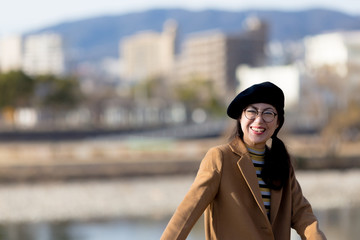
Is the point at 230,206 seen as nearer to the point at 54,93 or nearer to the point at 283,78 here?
the point at 54,93

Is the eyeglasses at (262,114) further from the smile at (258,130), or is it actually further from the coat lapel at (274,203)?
the coat lapel at (274,203)

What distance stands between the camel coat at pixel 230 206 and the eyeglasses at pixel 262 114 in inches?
4.1

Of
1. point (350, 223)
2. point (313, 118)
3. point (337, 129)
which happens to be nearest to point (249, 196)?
point (350, 223)

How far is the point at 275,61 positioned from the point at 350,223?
9710 cm

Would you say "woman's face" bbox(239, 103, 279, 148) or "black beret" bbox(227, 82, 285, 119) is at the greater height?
"black beret" bbox(227, 82, 285, 119)

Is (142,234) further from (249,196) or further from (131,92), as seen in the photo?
(131,92)

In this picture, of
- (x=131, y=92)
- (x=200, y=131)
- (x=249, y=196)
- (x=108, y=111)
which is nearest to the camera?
(x=249, y=196)

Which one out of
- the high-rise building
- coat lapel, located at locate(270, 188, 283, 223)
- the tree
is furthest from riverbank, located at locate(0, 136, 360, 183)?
the high-rise building

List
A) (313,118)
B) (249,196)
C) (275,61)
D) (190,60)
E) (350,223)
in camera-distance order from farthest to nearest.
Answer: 1. (190,60)
2. (275,61)
3. (313,118)
4. (350,223)
5. (249,196)

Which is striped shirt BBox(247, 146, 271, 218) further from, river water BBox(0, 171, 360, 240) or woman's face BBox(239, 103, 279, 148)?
river water BBox(0, 171, 360, 240)

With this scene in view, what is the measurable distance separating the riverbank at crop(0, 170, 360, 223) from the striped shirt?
15836 mm

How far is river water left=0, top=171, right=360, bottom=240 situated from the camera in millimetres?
16109

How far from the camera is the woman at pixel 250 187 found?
2.55 meters

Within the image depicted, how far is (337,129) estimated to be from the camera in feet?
114
